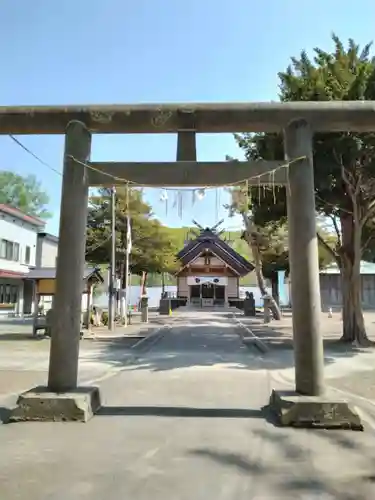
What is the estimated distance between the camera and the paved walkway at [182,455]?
4.24 metres

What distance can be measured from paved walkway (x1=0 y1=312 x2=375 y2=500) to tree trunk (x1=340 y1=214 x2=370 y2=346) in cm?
960

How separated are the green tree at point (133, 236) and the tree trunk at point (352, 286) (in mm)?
15902

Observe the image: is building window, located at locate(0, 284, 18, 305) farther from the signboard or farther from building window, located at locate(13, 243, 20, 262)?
the signboard

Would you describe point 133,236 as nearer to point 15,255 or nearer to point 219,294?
point 15,255

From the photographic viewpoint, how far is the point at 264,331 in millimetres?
23328

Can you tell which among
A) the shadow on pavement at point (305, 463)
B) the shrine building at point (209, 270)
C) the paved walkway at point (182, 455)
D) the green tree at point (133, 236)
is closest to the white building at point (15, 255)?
the green tree at point (133, 236)

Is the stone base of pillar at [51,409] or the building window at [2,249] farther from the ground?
the building window at [2,249]

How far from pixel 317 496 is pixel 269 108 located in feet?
17.2

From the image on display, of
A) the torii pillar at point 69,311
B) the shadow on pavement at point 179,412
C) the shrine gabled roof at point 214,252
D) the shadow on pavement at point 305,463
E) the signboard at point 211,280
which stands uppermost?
the shrine gabled roof at point 214,252

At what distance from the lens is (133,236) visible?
3278cm

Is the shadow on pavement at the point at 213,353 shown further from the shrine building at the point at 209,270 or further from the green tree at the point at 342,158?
the shrine building at the point at 209,270

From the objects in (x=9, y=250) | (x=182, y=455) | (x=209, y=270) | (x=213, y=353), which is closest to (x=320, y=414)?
(x=182, y=455)

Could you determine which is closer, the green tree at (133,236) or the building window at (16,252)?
the green tree at (133,236)

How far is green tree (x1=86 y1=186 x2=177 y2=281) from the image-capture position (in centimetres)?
3133
